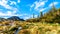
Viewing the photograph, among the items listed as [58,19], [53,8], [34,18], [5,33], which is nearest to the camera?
[5,33]

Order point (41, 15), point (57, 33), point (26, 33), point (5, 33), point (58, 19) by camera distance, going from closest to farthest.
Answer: point (57, 33)
point (26, 33)
point (5, 33)
point (58, 19)
point (41, 15)

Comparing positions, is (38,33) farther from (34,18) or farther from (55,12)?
(34,18)

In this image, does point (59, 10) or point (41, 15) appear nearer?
point (59, 10)

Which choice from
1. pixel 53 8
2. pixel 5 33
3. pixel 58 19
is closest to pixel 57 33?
pixel 5 33

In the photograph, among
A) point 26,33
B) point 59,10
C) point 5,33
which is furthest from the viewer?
point 59,10

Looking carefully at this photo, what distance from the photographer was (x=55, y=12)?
7331 cm

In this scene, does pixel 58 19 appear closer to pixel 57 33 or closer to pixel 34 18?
pixel 34 18

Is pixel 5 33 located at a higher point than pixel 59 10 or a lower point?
lower

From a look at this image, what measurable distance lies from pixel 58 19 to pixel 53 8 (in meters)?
12.7

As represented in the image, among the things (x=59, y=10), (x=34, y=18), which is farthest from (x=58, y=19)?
(x=34, y=18)

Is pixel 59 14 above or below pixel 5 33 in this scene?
above

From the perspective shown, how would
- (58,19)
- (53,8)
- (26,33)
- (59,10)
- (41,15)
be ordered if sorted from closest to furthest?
1. (26,33)
2. (58,19)
3. (59,10)
4. (53,8)
5. (41,15)

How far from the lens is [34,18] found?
3743 inches

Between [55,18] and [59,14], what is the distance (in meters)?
2.48
